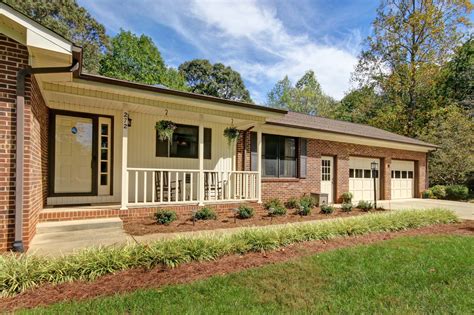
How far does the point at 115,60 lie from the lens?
2647 centimetres

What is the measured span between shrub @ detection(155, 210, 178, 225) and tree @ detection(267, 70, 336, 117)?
28.3m

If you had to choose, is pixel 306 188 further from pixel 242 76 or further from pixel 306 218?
pixel 242 76

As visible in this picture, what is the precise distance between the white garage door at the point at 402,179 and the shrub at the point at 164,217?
12.8 m

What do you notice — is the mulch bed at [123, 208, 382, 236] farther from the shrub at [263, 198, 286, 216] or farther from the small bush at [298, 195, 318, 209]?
the small bush at [298, 195, 318, 209]

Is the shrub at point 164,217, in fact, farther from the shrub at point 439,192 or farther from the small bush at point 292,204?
the shrub at point 439,192

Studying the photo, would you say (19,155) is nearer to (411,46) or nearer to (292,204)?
(292,204)

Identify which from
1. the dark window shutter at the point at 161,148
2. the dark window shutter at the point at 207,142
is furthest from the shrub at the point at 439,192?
the dark window shutter at the point at 161,148

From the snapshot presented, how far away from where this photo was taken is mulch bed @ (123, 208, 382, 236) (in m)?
5.87

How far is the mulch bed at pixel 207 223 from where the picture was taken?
587 cm

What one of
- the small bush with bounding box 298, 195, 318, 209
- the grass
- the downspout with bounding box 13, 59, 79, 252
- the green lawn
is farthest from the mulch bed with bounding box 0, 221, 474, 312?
the small bush with bounding box 298, 195, 318, 209

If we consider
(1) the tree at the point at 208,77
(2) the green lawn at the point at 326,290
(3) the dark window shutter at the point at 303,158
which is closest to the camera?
(2) the green lawn at the point at 326,290

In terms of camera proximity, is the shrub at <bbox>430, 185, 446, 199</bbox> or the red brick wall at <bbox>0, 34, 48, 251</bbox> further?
the shrub at <bbox>430, 185, 446, 199</bbox>

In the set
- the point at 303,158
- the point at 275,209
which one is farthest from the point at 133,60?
the point at 275,209

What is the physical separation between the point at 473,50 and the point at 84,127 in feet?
107
